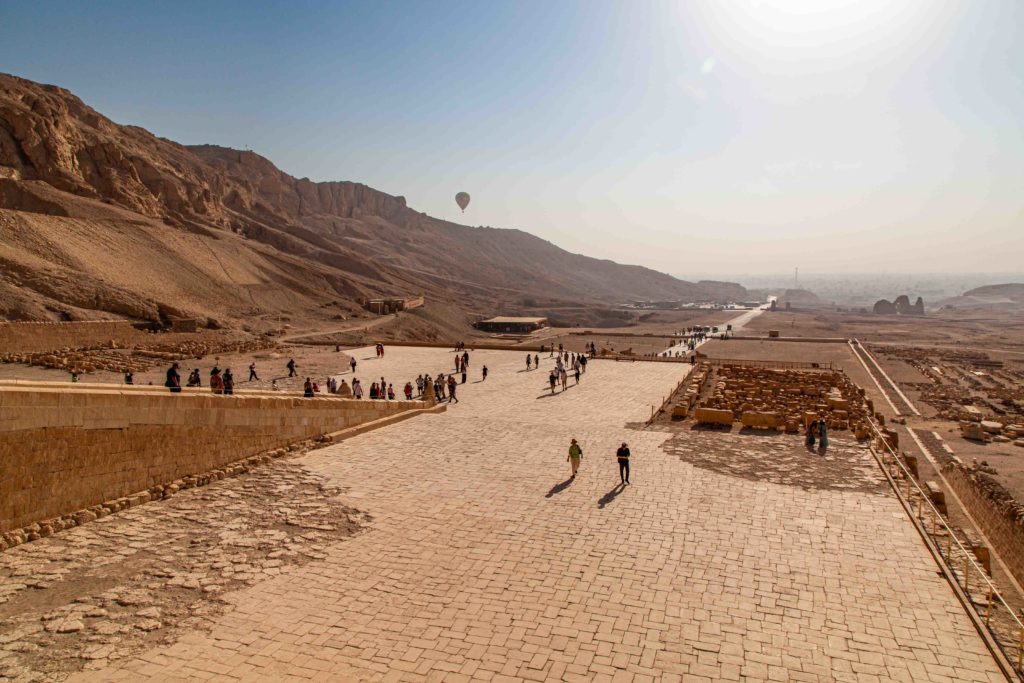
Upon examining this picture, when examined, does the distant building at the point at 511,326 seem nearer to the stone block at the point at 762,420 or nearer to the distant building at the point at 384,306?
the distant building at the point at 384,306

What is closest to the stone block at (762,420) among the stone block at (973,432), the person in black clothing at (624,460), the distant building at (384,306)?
the person in black clothing at (624,460)

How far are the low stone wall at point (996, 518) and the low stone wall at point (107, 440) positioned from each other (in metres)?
13.2

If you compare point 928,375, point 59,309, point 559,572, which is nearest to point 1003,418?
point 928,375

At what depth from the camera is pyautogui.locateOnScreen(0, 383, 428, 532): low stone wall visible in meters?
7.35

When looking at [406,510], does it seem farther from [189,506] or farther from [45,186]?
[45,186]

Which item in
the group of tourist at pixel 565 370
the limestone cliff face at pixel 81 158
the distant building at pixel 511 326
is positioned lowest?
the group of tourist at pixel 565 370

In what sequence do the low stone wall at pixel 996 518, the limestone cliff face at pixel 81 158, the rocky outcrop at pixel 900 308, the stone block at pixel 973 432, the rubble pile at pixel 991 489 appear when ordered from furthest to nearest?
the rocky outcrop at pixel 900 308
the limestone cliff face at pixel 81 158
the stone block at pixel 973 432
the rubble pile at pixel 991 489
the low stone wall at pixel 996 518

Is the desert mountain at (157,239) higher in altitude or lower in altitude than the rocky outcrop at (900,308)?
higher

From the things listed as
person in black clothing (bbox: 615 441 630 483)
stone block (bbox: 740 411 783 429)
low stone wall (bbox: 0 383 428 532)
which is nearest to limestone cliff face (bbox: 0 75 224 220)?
low stone wall (bbox: 0 383 428 532)

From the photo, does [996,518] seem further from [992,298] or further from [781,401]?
[992,298]

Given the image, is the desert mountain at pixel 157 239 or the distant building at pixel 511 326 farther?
the distant building at pixel 511 326

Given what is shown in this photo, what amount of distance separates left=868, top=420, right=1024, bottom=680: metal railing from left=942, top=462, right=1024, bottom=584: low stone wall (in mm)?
2434

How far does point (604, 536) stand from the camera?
323 inches

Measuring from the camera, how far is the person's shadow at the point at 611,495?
9.41 metres
